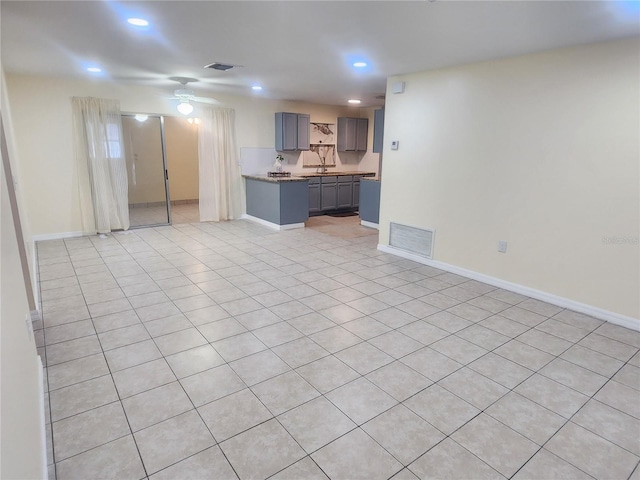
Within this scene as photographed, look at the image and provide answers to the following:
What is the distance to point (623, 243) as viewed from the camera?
310 centimetres

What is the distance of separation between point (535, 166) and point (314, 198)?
4689 mm

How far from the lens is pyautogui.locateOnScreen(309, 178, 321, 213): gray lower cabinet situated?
24.9ft

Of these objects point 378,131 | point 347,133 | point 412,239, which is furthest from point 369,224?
point 347,133

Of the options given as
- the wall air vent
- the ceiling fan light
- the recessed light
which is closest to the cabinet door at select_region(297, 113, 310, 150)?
the ceiling fan light

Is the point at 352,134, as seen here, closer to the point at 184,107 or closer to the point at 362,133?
the point at 362,133

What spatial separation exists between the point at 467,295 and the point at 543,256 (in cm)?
81

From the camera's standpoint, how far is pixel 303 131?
7.61 metres

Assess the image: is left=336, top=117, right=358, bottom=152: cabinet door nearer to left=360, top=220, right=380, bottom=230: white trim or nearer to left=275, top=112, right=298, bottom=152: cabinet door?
left=275, top=112, right=298, bottom=152: cabinet door

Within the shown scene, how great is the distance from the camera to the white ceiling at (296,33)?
245 centimetres

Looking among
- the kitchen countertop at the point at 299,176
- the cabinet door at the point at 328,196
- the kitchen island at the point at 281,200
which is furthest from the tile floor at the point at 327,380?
the cabinet door at the point at 328,196

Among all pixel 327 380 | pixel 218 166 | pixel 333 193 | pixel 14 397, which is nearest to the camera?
pixel 14 397

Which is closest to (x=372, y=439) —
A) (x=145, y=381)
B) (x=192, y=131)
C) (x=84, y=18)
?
(x=145, y=381)

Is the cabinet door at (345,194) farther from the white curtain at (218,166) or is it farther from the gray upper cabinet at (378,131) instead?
the white curtain at (218,166)

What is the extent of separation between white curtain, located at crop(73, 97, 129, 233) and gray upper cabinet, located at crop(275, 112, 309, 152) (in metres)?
2.85
